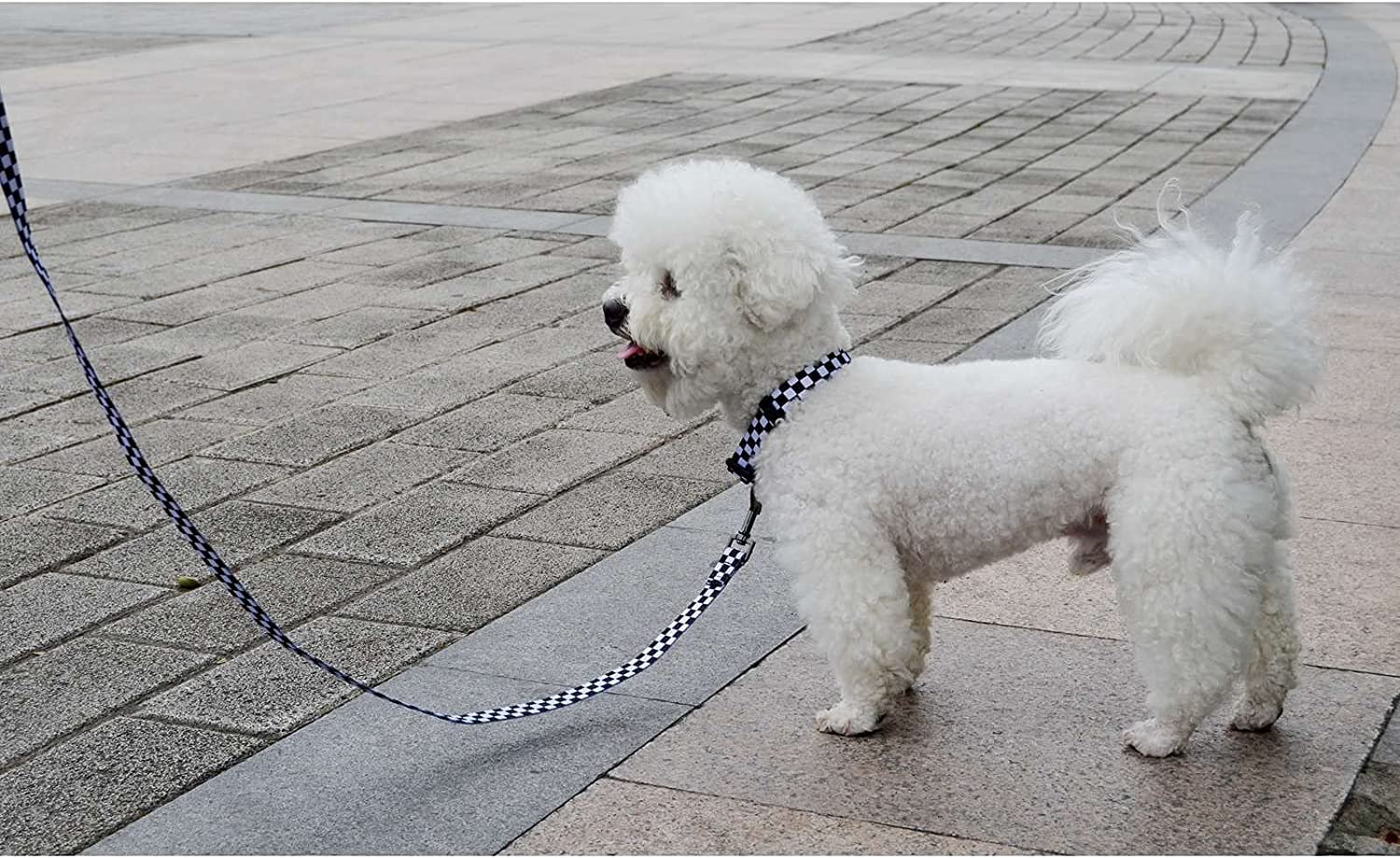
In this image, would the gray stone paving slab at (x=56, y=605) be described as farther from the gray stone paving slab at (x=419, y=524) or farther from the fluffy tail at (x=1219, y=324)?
the fluffy tail at (x=1219, y=324)

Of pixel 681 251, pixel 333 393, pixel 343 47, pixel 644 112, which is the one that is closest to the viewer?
pixel 681 251

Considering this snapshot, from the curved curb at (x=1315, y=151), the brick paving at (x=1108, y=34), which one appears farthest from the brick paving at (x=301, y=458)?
the brick paving at (x=1108, y=34)

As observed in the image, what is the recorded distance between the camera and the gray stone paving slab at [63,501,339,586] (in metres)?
4.75

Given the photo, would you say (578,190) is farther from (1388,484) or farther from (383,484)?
(1388,484)

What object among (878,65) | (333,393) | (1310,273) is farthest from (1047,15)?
(333,393)

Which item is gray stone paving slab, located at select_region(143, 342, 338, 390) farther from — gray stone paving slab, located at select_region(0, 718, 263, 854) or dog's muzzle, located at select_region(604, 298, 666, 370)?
dog's muzzle, located at select_region(604, 298, 666, 370)

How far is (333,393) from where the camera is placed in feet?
21.2

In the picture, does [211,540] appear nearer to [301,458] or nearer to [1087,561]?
[301,458]

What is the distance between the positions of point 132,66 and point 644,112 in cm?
586

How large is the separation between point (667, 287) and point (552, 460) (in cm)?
222

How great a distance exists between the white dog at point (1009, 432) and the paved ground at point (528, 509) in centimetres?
28

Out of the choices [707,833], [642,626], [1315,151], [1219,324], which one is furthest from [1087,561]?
[1315,151]

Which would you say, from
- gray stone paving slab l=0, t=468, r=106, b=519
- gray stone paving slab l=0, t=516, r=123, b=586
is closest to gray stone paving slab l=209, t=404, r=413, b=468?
gray stone paving slab l=0, t=468, r=106, b=519

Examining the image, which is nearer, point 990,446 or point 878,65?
point 990,446
